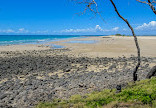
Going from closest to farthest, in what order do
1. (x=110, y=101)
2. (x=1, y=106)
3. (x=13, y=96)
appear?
(x=110, y=101) < (x=1, y=106) < (x=13, y=96)

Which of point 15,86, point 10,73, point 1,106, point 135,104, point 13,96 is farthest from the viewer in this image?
point 10,73

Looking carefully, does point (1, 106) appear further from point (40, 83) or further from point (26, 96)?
point (40, 83)

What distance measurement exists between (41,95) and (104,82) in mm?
3152

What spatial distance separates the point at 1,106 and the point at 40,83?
262cm

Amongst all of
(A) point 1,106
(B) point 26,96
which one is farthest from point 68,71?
(A) point 1,106

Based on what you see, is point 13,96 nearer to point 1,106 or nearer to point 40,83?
point 1,106

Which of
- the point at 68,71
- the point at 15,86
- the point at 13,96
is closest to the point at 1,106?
the point at 13,96

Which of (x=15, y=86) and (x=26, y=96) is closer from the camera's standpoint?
(x=26, y=96)

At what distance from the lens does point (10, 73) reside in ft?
35.1

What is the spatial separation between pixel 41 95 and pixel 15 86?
1868 millimetres

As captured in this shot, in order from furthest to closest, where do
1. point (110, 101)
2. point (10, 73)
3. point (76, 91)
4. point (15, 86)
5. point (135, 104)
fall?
point (10, 73)
point (15, 86)
point (76, 91)
point (110, 101)
point (135, 104)

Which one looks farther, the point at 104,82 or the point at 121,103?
the point at 104,82

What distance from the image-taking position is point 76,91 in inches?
290

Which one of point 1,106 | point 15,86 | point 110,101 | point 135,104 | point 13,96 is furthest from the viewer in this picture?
point 15,86
